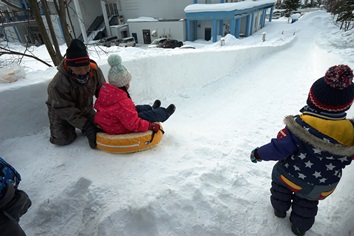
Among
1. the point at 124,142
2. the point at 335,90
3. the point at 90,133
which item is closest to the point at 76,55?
the point at 90,133

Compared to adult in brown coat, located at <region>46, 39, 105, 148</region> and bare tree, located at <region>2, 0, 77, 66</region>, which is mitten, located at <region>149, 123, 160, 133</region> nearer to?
adult in brown coat, located at <region>46, 39, 105, 148</region>

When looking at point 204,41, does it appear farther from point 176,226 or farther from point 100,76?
point 176,226

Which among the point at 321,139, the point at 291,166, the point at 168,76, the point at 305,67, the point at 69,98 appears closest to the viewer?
the point at 321,139

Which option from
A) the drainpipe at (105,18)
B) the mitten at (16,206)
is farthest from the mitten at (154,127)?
the drainpipe at (105,18)

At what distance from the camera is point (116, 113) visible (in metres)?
2.64

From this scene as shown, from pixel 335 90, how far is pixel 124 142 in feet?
7.24

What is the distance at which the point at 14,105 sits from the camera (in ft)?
10.4

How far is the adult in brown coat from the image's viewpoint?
8.68 ft

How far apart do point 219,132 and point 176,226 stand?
264 centimetres

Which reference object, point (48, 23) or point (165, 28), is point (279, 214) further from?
point (165, 28)

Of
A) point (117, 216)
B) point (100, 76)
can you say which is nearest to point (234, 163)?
point (117, 216)

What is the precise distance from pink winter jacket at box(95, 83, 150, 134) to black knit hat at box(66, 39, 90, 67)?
0.40 metres

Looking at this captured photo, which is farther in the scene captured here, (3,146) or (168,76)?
(168,76)

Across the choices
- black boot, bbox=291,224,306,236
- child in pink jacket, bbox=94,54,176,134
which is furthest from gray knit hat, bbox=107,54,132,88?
black boot, bbox=291,224,306,236
